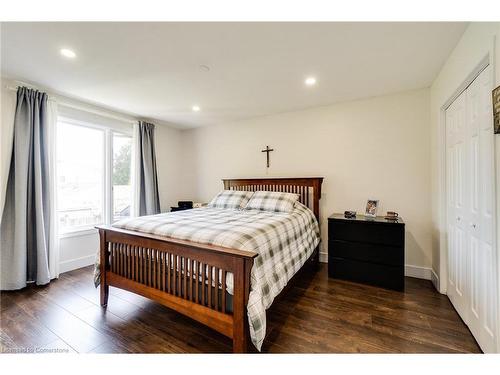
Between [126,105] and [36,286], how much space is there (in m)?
2.56

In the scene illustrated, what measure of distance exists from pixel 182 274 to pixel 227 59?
194 centimetres

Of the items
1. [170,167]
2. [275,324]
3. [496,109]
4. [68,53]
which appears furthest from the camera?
[170,167]

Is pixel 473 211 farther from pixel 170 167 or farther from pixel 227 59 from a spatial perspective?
pixel 170 167

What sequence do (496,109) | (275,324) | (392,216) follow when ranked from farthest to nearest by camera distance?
(392,216), (275,324), (496,109)

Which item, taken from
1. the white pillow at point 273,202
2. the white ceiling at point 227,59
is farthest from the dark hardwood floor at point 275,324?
the white ceiling at point 227,59

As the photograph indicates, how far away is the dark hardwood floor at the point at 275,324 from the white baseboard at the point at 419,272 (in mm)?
335

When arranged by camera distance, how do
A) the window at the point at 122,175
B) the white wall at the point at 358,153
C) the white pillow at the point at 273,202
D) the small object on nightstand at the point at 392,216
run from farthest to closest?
the window at the point at 122,175
the white pillow at the point at 273,202
the white wall at the point at 358,153
the small object on nightstand at the point at 392,216

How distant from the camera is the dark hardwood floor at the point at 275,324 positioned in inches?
61.3

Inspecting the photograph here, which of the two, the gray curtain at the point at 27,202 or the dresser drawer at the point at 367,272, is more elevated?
the gray curtain at the point at 27,202

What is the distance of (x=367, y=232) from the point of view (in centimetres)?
254

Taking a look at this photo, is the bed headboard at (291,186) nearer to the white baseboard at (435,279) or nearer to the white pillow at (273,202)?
the white pillow at (273,202)

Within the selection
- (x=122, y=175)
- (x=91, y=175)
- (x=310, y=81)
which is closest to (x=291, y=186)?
(x=310, y=81)
